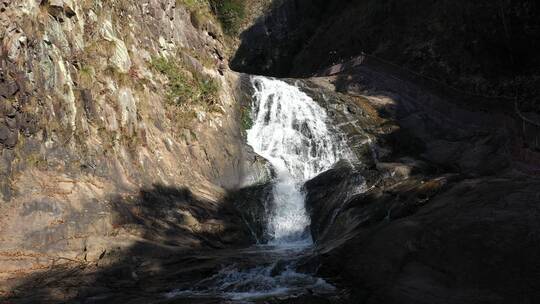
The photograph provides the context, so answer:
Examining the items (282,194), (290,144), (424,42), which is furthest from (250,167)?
(424,42)

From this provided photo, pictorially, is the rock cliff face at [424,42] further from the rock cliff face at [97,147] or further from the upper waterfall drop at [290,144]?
the rock cliff face at [97,147]

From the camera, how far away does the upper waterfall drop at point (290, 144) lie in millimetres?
21703

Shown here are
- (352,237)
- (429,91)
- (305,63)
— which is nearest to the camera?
(352,237)

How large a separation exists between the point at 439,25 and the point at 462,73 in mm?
5636

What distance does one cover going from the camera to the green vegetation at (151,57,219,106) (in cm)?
2366

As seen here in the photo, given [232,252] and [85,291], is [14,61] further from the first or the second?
[232,252]

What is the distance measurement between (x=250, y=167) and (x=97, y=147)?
8932 millimetres

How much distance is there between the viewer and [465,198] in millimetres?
12734

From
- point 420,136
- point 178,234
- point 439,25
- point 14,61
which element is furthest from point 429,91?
point 14,61

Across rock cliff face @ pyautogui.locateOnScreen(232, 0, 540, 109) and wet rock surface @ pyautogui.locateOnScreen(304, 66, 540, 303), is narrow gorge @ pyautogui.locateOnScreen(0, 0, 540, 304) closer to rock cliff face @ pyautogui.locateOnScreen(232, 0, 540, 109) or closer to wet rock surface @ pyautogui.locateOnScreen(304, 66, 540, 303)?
wet rock surface @ pyautogui.locateOnScreen(304, 66, 540, 303)

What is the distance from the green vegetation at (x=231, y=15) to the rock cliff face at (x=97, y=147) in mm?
33479

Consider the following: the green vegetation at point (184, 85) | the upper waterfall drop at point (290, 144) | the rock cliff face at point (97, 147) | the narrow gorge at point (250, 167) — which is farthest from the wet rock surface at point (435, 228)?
the green vegetation at point (184, 85)

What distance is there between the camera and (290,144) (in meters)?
27.2

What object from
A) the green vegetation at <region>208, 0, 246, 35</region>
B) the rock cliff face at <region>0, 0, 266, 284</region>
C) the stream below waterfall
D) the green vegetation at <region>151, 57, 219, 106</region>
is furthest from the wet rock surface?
the green vegetation at <region>208, 0, 246, 35</region>
